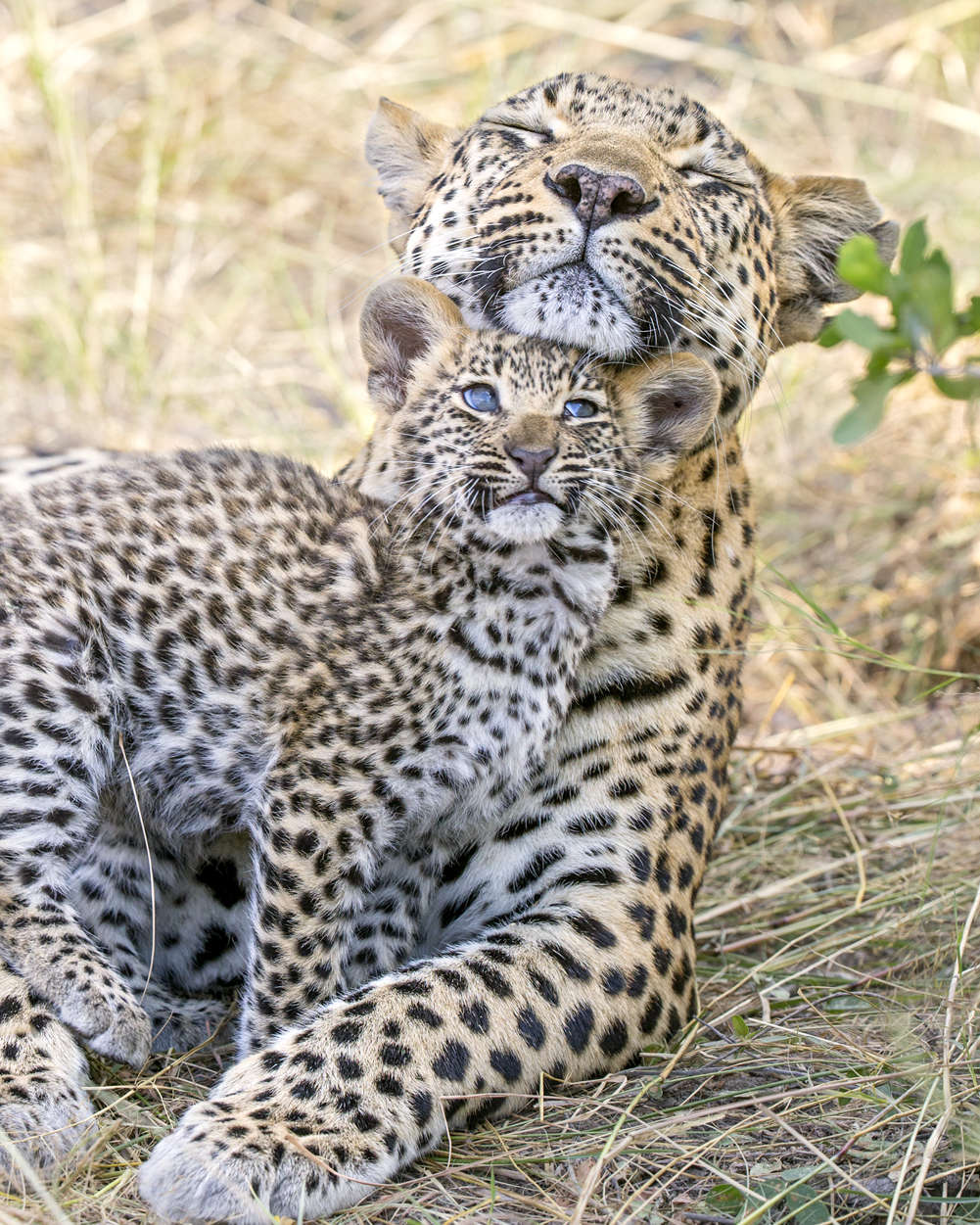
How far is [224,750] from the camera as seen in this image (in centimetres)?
430

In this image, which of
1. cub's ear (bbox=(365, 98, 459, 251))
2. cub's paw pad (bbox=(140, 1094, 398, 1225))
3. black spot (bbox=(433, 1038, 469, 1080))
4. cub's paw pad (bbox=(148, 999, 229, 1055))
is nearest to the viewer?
cub's paw pad (bbox=(140, 1094, 398, 1225))

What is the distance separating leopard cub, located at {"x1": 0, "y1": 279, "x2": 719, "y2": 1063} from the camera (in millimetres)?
4012

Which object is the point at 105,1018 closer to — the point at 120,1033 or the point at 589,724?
the point at 120,1033

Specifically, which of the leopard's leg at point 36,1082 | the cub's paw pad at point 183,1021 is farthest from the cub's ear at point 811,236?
the leopard's leg at point 36,1082

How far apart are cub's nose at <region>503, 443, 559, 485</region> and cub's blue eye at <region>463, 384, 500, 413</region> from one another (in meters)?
0.26

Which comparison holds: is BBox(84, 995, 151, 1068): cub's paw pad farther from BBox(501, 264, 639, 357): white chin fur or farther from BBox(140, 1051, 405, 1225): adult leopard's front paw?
BBox(501, 264, 639, 357): white chin fur

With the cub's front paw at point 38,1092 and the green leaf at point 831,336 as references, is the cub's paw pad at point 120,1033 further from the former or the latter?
the green leaf at point 831,336

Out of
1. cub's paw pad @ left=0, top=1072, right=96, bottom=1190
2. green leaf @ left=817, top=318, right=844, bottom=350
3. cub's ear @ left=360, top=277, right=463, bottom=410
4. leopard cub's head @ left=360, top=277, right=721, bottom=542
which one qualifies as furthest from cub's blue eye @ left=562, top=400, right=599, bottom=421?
cub's paw pad @ left=0, top=1072, right=96, bottom=1190

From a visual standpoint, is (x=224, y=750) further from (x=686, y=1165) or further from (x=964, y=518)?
(x=964, y=518)

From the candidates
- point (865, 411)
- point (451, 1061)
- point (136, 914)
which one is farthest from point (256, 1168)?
point (865, 411)

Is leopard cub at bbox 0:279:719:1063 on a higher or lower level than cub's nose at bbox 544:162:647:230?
lower

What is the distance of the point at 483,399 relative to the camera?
4148 millimetres

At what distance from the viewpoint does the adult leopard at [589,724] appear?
3.75 m

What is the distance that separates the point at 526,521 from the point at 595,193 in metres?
0.94
